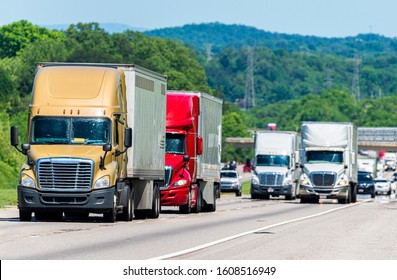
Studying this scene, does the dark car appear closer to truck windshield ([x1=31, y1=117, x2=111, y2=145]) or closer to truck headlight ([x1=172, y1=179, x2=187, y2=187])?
truck headlight ([x1=172, y1=179, x2=187, y2=187])

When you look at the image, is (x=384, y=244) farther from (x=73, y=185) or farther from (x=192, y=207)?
(x=192, y=207)

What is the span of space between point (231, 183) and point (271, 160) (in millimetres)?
14640

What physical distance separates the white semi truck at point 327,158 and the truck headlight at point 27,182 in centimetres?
2967

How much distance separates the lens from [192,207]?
139 ft

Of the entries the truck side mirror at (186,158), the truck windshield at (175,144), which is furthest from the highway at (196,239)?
the truck windshield at (175,144)

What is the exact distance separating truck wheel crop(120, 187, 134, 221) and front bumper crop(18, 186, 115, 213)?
70.5 inches

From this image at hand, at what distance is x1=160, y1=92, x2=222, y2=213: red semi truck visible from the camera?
4041 centimetres

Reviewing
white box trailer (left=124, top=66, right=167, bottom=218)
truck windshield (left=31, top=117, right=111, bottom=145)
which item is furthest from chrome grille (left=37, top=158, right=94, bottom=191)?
white box trailer (left=124, top=66, right=167, bottom=218)

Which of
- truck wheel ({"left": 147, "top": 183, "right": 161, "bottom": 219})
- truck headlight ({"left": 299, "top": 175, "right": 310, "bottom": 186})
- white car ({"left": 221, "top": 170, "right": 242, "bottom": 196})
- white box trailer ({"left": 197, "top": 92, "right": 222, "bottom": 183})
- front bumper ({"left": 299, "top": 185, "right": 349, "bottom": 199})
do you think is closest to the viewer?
truck wheel ({"left": 147, "top": 183, "right": 161, "bottom": 219})

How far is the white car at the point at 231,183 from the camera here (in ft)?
272

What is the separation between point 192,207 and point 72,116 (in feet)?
35.5

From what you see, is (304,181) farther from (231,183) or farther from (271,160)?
(231,183)

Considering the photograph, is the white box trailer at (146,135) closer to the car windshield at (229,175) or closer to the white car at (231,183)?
the white car at (231,183)
